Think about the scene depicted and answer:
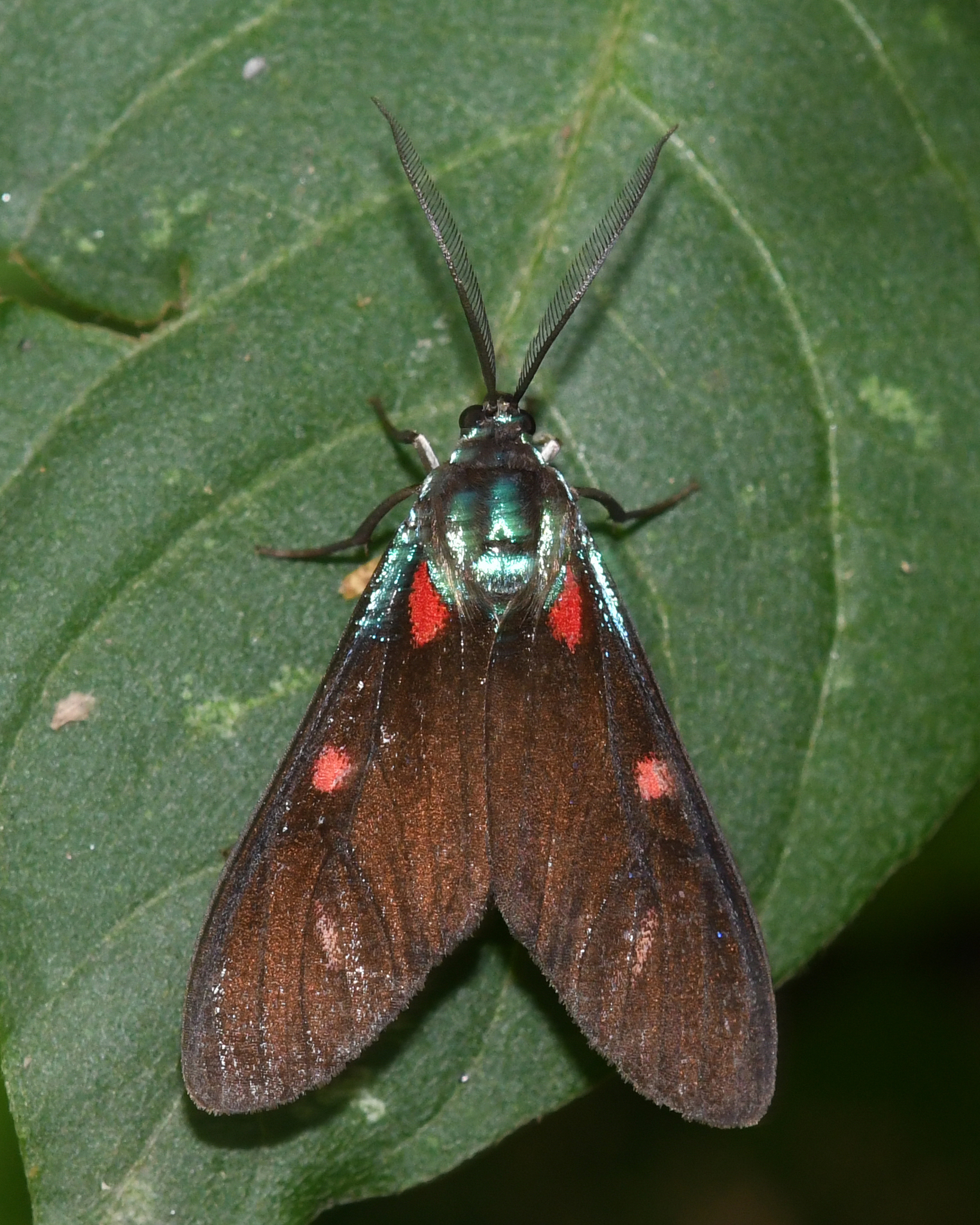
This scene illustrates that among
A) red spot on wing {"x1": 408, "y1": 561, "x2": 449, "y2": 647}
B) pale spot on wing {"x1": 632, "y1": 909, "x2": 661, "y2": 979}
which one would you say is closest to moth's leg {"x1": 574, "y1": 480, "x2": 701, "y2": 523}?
red spot on wing {"x1": 408, "y1": 561, "x2": 449, "y2": 647}

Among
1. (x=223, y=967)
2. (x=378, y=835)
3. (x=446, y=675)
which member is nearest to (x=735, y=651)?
(x=446, y=675)

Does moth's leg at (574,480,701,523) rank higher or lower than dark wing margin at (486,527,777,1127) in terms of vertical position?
higher

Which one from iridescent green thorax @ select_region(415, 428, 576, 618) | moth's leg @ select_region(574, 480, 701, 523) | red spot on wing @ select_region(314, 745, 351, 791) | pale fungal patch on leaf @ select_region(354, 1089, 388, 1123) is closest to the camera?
red spot on wing @ select_region(314, 745, 351, 791)

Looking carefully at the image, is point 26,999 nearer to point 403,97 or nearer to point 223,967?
point 223,967

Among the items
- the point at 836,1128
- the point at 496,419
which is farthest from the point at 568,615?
the point at 836,1128

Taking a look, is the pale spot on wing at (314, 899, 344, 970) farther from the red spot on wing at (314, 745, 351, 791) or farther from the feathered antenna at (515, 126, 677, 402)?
the feathered antenna at (515, 126, 677, 402)

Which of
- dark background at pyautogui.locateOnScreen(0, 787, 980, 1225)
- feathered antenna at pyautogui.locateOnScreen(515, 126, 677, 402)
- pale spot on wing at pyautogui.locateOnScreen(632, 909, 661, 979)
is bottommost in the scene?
dark background at pyautogui.locateOnScreen(0, 787, 980, 1225)

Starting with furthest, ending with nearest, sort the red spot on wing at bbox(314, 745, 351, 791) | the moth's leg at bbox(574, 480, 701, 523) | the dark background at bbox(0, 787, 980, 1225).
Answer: the dark background at bbox(0, 787, 980, 1225) < the moth's leg at bbox(574, 480, 701, 523) < the red spot on wing at bbox(314, 745, 351, 791)
